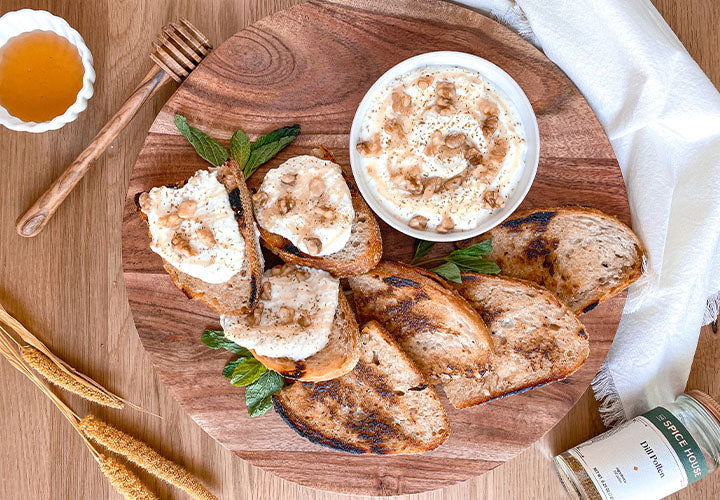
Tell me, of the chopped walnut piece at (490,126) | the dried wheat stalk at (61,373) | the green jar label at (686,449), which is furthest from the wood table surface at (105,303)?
the chopped walnut piece at (490,126)

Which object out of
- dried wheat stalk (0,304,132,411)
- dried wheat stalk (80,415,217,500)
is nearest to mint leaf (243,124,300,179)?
dried wheat stalk (0,304,132,411)

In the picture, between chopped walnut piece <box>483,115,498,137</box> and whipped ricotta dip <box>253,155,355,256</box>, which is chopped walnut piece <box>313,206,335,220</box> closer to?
whipped ricotta dip <box>253,155,355,256</box>

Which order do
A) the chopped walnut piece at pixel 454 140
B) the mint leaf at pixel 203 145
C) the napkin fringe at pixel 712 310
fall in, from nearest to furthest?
the chopped walnut piece at pixel 454 140 < the mint leaf at pixel 203 145 < the napkin fringe at pixel 712 310

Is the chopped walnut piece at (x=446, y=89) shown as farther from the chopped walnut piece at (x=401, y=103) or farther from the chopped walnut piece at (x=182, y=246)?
the chopped walnut piece at (x=182, y=246)

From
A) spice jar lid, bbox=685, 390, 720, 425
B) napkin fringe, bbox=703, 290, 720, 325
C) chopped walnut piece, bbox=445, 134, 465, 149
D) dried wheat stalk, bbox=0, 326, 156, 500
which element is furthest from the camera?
dried wheat stalk, bbox=0, 326, 156, 500

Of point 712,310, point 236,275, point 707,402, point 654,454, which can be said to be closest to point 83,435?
point 236,275

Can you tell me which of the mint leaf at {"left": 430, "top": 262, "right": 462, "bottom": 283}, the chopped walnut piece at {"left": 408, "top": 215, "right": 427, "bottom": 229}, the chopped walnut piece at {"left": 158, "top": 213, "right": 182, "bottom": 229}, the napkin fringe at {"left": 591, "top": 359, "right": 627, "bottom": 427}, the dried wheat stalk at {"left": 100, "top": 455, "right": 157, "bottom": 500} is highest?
the chopped walnut piece at {"left": 158, "top": 213, "right": 182, "bottom": 229}

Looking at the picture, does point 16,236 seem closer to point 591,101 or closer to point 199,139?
point 199,139
